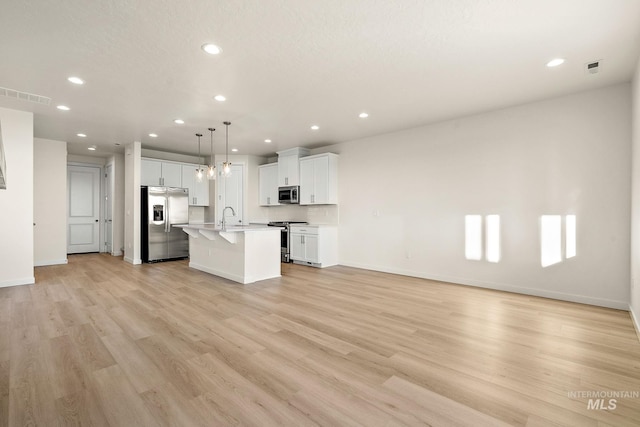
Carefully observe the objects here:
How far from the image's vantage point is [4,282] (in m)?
4.50

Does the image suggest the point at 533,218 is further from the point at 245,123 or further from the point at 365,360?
the point at 245,123

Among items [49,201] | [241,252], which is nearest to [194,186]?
[49,201]

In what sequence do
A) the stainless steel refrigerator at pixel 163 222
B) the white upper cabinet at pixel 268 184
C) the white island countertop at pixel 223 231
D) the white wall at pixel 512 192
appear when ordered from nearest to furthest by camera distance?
the white wall at pixel 512 192, the white island countertop at pixel 223 231, the stainless steel refrigerator at pixel 163 222, the white upper cabinet at pixel 268 184

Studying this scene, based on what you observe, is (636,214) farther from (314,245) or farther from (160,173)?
(160,173)

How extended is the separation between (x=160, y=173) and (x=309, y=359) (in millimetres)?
6594

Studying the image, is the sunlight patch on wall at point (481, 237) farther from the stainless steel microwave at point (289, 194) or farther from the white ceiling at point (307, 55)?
the stainless steel microwave at point (289, 194)

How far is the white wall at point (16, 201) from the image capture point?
443 cm

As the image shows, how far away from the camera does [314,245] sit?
20.6ft

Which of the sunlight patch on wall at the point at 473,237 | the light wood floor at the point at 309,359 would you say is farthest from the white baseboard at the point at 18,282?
the sunlight patch on wall at the point at 473,237

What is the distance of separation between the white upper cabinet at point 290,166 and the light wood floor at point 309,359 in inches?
138

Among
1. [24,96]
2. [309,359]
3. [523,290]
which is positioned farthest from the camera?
[523,290]

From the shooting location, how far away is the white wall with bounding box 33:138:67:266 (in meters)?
6.21

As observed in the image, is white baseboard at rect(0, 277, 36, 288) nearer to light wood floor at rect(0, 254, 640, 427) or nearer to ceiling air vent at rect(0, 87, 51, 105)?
light wood floor at rect(0, 254, 640, 427)

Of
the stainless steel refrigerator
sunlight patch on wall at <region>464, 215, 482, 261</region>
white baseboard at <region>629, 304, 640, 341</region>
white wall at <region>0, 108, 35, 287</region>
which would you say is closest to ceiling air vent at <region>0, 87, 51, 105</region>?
white wall at <region>0, 108, 35, 287</region>
